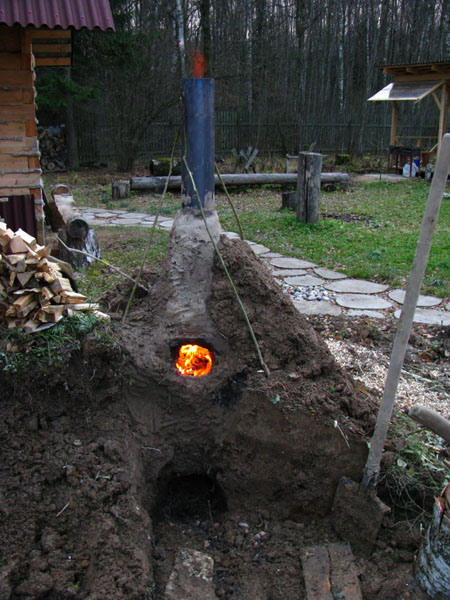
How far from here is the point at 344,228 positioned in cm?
926

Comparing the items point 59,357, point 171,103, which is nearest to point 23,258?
point 59,357

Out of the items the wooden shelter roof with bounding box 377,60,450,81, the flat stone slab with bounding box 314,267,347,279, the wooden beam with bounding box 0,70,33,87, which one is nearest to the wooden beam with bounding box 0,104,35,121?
the wooden beam with bounding box 0,70,33,87

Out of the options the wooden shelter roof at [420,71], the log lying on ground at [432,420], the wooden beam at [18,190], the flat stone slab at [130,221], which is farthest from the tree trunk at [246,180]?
the log lying on ground at [432,420]

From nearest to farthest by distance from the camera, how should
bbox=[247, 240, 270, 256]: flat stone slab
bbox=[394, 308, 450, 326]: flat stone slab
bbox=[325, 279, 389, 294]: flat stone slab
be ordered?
bbox=[394, 308, 450, 326]: flat stone slab → bbox=[325, 279, 389, 294]: flat stone slab → bbox=[247, 240, 270, 256]: flat stone slab

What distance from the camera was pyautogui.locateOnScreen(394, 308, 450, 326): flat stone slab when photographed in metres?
5.16

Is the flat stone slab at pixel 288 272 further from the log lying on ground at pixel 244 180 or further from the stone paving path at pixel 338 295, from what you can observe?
the log lying on ground at pixel 244 180

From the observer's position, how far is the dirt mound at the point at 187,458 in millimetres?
2379

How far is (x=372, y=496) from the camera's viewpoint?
2.64 m

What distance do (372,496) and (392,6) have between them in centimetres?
2669

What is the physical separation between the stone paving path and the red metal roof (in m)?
3.65

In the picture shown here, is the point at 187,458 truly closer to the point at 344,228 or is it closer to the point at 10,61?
the point at 10,61

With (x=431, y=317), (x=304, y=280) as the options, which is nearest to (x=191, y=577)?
(x=431, y=317)

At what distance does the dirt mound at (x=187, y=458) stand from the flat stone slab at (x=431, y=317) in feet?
7.94

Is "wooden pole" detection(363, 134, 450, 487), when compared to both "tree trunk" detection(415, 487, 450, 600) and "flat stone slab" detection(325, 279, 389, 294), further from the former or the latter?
"flat stone slab" detection(325, 279, 389, 294)
